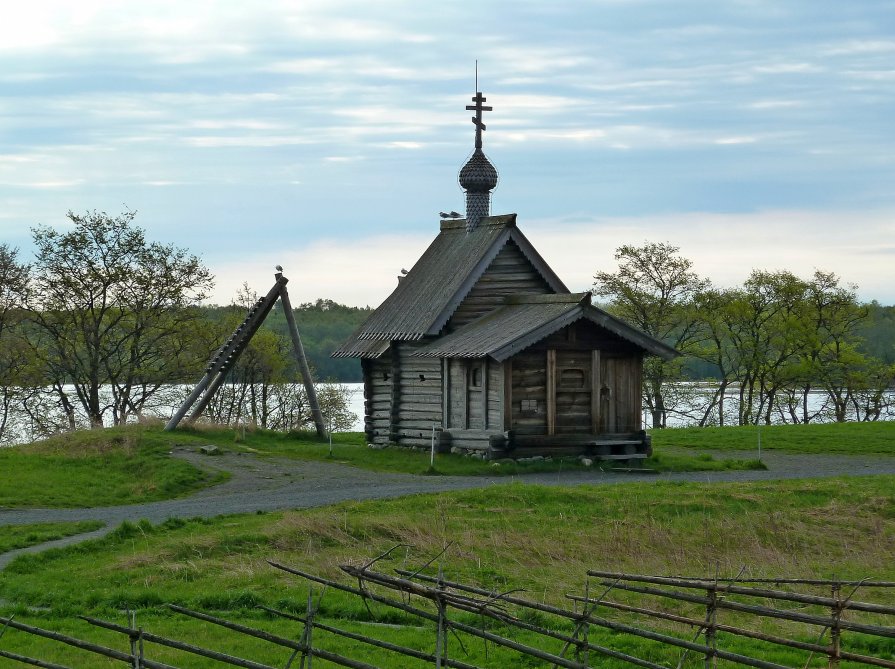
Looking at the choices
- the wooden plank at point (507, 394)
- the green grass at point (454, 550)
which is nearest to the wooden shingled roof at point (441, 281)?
the wooden plank at point (507, 394)

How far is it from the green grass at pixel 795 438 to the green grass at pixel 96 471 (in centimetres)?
1580

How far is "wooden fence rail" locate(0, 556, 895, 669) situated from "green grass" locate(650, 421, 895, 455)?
2121 centimetres

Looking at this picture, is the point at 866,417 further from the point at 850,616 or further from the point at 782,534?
the point at 850,616

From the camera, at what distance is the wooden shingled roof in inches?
1375

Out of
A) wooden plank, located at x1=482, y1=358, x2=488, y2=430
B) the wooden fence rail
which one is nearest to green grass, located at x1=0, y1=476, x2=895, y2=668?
the wooden fence rail

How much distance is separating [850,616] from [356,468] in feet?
58.9

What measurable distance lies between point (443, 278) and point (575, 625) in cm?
2326

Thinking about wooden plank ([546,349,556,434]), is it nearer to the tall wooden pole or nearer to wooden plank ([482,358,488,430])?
wooden plank ([482,358,488,430])

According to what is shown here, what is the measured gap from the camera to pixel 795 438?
39812mm

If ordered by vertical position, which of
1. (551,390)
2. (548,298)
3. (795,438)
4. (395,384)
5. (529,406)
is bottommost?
(795,438)

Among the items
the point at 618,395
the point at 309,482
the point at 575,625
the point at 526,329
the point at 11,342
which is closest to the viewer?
the point at 575,625

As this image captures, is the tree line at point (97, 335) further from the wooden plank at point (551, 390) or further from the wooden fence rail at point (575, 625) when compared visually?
the wooden fence rail at point (575, 625)

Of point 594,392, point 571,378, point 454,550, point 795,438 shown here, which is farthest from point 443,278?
point 454,550

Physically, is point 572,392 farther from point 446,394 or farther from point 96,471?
point 96,471
